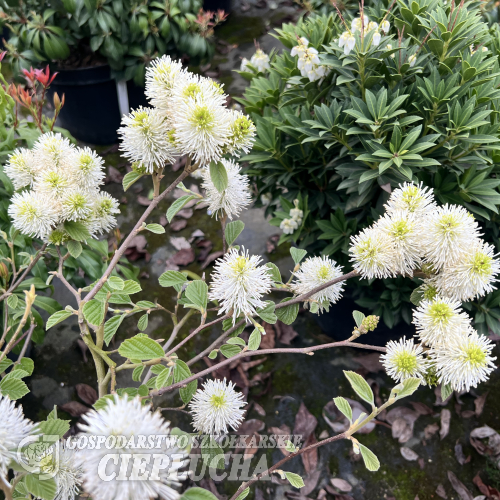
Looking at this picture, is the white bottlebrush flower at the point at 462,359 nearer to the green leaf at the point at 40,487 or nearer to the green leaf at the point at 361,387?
the green leaf at the point at 361,387

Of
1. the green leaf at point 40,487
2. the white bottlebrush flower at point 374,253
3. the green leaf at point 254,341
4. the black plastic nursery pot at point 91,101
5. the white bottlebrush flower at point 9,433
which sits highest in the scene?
the black plastic nursery pot at point 91,101

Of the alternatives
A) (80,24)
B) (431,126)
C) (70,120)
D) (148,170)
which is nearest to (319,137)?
(431,126)

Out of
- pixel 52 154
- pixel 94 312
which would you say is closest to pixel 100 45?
pixel 52 154

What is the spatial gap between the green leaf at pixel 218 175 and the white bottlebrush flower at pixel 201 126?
6 centimetres

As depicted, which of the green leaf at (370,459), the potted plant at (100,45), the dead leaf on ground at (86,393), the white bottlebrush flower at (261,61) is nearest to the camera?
the green leaf at (370,459)

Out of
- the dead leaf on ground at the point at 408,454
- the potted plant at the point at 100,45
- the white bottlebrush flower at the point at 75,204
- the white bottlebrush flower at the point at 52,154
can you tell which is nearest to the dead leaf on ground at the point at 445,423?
the dead leaf on ground at the point at 408,454

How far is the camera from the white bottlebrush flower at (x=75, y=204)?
1.11m

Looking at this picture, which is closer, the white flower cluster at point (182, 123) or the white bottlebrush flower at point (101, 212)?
the white flower cluster at point (182, 123)

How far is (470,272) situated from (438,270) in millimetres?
79

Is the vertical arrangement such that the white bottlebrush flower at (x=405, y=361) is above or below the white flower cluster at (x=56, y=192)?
below

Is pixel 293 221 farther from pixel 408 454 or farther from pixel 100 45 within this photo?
pixel 100 45

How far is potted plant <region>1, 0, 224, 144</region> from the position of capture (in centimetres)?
279

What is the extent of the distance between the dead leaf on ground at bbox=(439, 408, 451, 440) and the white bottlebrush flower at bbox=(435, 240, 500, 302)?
1309 mm

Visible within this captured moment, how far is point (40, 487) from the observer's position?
779mm
